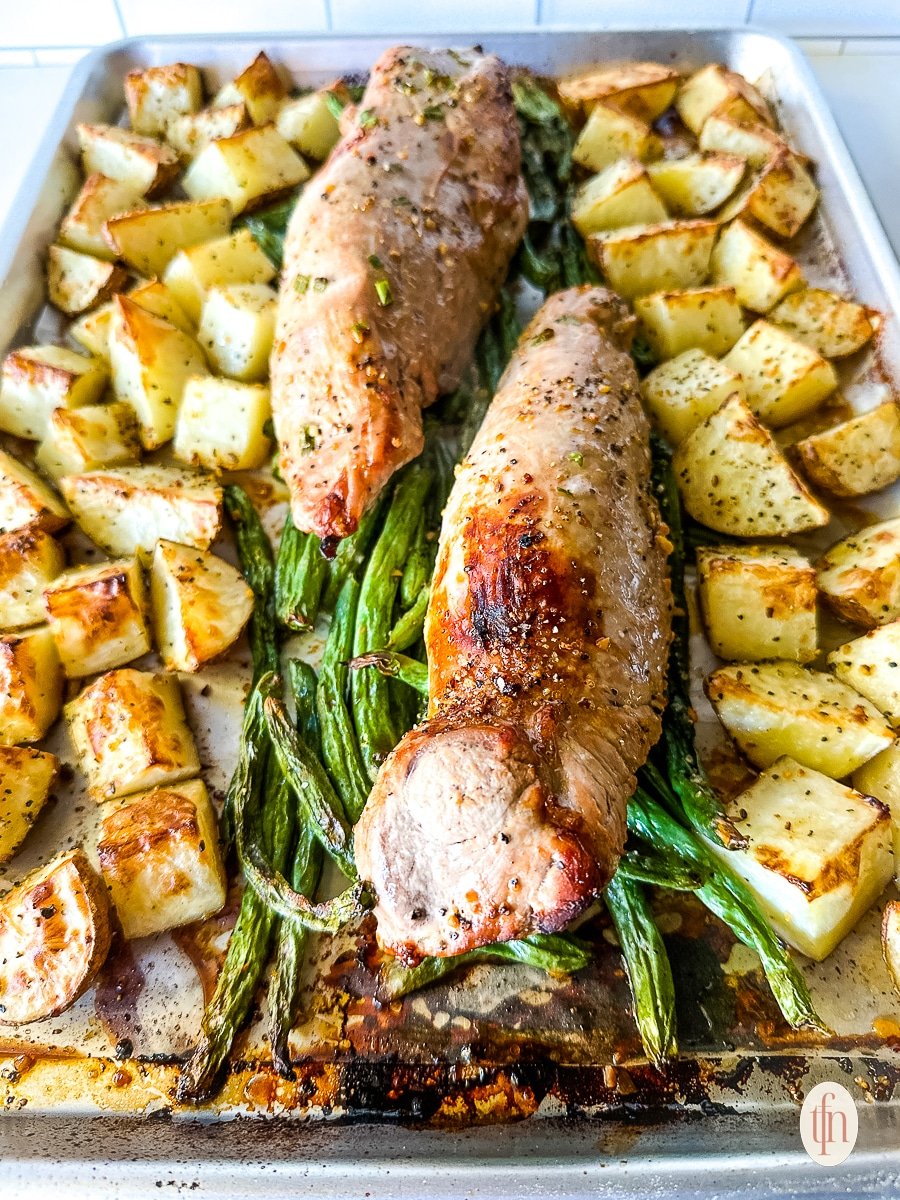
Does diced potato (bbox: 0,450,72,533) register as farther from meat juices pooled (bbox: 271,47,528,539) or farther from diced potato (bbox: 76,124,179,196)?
diced potato (bbox: 76,124,179,196)

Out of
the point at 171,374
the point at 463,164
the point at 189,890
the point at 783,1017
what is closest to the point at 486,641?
the point at 189,890

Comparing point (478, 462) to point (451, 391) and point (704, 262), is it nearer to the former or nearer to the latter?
point (451, 391)

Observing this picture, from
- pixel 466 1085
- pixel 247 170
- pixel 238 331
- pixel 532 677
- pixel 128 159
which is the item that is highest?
pixel 128 159

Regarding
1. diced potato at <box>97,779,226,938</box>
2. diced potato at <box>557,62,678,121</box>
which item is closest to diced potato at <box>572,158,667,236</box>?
diced potato at <box>557,62,678,121</box>

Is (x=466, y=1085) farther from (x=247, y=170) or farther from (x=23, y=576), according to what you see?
(x=247, y=170)

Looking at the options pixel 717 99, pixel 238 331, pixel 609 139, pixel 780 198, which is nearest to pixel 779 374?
pixel 780 198
